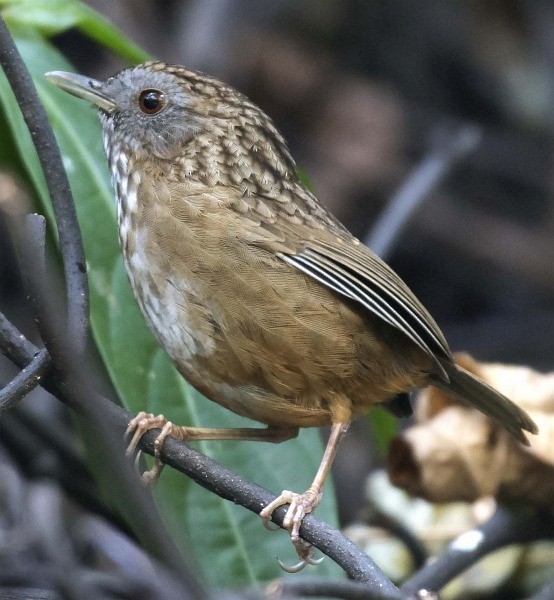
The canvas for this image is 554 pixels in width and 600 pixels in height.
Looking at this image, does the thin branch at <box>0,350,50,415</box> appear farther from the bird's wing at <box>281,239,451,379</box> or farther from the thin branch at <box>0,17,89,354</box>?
the bird's wing at <box>281,239,451,379</box>

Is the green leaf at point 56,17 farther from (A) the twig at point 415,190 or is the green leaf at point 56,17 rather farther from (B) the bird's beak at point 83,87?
(A) the twig at point 415,190

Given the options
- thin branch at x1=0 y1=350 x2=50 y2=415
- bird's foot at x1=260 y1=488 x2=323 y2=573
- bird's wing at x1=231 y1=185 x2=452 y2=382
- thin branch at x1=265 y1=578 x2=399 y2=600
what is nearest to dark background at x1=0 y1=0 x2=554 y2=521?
bird's wing at x1=231 y1=185 x2=452 y2=382

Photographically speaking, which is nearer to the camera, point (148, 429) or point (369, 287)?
point (148, 429)

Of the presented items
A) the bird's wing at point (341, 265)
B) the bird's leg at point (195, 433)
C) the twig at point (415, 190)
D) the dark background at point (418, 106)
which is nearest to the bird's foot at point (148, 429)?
the bird's leg at point (195, 433)

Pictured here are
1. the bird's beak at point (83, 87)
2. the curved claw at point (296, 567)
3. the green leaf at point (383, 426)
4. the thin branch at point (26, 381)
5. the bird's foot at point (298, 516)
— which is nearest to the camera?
the thin branch at point (26, 381)

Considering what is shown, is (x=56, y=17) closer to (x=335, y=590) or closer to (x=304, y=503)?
(x=304, y=503)

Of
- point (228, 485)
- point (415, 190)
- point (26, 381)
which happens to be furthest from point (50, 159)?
point (415, 190)

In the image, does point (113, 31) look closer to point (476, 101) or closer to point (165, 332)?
point (165, 332)
